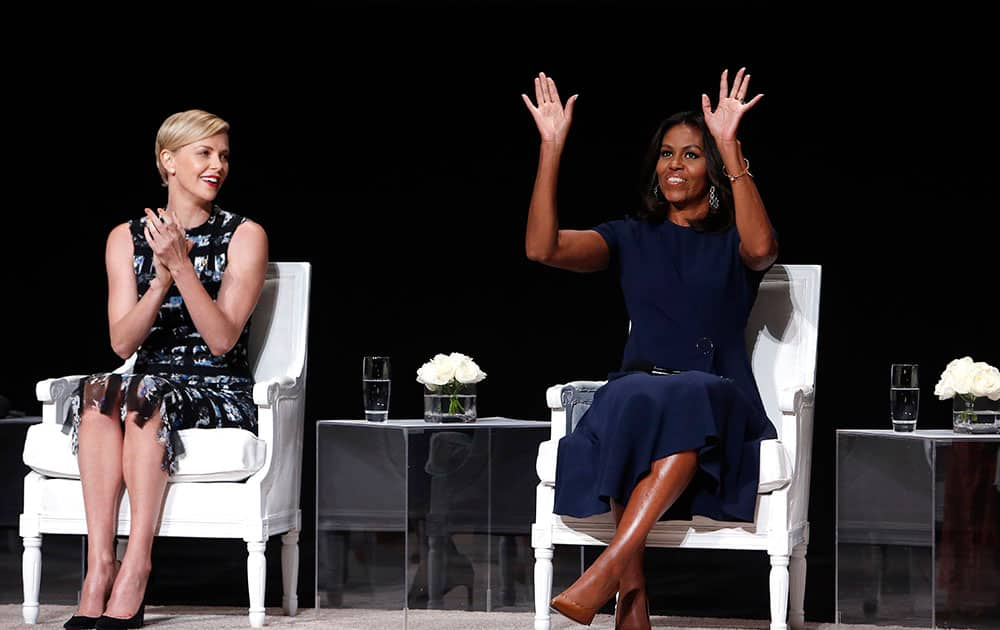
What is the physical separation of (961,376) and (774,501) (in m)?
0.65

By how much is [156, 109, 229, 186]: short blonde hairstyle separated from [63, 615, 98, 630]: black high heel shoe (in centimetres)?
118

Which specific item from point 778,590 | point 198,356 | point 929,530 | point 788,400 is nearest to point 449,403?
point 198,356

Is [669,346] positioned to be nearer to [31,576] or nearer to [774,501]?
[774,501]

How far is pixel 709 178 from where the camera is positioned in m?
3.89

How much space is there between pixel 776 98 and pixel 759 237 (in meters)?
1.93

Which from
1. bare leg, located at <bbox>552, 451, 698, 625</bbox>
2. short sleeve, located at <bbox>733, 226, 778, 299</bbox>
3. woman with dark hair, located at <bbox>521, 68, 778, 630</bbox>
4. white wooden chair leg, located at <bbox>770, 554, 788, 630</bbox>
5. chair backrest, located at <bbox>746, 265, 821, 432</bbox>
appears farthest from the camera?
chair backrest, located at <bbox>746, 265, 821, 432</bbox>

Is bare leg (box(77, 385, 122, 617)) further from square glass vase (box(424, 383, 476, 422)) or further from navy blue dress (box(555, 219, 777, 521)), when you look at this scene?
navy blue dress (box(555, 219, 777, 521))

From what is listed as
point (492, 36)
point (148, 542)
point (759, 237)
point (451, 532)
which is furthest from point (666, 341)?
point (492, 36)

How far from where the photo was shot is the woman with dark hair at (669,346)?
3.38 metres

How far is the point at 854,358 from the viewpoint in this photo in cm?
549

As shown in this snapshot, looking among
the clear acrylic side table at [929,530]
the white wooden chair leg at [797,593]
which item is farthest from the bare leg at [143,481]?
the clear acrylic side table at [929,530]

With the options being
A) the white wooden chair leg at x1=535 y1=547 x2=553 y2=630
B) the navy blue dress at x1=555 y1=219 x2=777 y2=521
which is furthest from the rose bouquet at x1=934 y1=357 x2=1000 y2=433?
the white wooden chair leg at x1=535 y1=547 x2=553 y2=630

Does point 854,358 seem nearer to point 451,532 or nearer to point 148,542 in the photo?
point 451,532

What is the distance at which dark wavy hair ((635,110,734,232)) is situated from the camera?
12.7 ft
